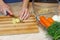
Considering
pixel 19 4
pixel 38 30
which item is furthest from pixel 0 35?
pixel 19 4

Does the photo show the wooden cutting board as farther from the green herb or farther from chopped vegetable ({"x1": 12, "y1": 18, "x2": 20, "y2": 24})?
the green herb

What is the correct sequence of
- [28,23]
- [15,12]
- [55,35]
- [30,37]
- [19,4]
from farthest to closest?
[19,4] < [15,12] < [28,23] < [30,37] < [55,35]

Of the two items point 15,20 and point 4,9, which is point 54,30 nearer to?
point 15,20

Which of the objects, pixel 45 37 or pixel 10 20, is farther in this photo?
pixel 10 20

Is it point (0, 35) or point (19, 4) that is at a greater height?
point (19, 4)

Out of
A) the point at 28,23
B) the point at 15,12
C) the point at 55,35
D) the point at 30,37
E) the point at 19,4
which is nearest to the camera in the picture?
the point at 55,35

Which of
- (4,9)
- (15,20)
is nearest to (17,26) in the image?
(15,20)

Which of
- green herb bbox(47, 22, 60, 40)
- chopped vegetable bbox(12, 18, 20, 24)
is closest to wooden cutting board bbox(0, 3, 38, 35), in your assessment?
chopped vegetable bbox(12, 18, 20, 24)

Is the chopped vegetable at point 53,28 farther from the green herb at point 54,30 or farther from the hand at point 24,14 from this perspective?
the hand at point 24,14

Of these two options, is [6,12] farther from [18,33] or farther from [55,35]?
[55,35]

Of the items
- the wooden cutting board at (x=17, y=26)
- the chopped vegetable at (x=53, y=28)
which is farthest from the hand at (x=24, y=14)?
the chopped vegetable at (x=53, y=28)

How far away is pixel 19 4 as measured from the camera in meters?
1.35

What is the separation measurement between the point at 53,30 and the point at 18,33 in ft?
0.69

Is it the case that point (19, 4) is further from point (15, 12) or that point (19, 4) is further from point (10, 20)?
point (10, 20)
